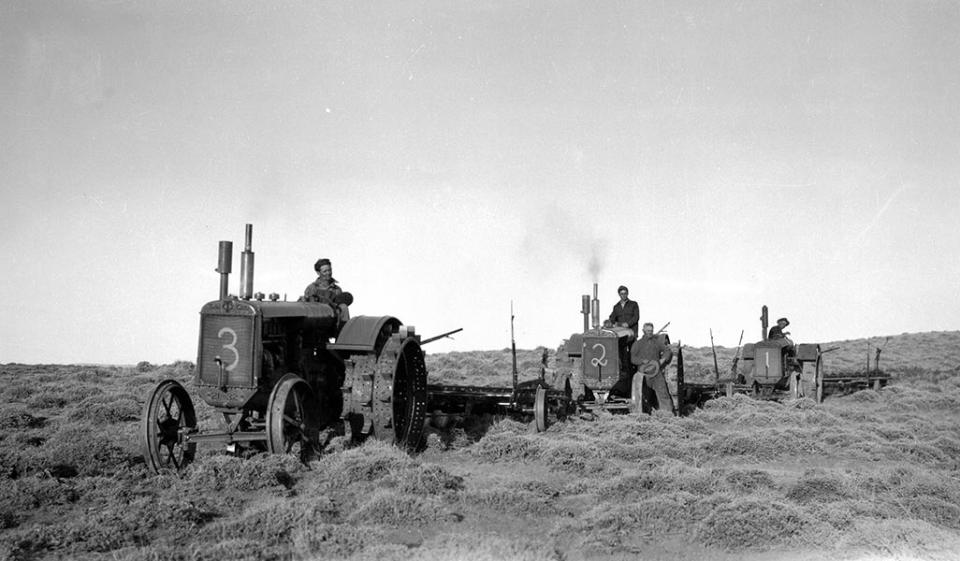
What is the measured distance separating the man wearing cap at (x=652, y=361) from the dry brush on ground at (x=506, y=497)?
3.82 feet

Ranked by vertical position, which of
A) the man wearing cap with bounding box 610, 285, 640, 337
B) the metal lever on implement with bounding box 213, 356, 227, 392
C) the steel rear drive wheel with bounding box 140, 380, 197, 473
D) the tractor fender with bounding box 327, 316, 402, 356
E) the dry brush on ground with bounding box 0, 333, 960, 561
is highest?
the man wearing cap with bounding box 610, 285, 640, 337

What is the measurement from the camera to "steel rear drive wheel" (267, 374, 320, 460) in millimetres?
7598

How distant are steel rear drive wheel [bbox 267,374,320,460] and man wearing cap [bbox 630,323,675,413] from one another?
22.4 feet

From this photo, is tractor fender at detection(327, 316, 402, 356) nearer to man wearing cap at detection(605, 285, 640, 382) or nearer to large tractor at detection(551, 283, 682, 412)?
large tractor at detection(551, 283, 682, 412)

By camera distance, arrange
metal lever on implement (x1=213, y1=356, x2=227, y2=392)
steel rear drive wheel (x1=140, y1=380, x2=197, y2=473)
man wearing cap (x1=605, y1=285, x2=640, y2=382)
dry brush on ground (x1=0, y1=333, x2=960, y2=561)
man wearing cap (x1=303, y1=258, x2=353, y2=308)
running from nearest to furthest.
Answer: dry brush on ground (x1=0, y1=333, x2=960, y2=561), steel rear drive wheel (x1=140, y1=380, x2=197, y2=473), metal lever on implement (x1=213, y1=356, x2=227, y2=392), man wearing cap (x1=303, y1=258, x2=353, y2=308), man wearing cap (x1=605, y1=285, x2=640, y2=382)

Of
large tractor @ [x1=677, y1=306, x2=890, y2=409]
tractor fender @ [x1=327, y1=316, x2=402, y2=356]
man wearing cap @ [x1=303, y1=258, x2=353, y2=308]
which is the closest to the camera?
tractor fender @ [x1=327, y1=316, x2=402, y2=356]

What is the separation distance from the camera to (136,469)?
8430mm

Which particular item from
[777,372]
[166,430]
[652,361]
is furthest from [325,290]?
[777,372]

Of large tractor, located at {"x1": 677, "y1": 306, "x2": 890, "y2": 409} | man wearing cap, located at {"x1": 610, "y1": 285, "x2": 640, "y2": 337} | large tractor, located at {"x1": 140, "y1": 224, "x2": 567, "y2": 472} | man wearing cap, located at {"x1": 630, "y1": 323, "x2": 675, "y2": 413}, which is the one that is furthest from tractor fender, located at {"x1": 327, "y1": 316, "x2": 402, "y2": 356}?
large tractor, located at {"x1": 677, "y1": 306, "x2": 890, "y2": 409}

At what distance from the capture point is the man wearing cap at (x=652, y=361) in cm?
1345

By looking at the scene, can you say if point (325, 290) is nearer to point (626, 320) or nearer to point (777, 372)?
point (626, 320)

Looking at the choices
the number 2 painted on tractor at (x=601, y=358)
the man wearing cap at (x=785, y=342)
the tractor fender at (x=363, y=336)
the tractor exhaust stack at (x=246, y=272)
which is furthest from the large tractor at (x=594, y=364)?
the tractor exhaust stack at (x=246, y=272)

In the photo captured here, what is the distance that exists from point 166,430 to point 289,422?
1.41 meters

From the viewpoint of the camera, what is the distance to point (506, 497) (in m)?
7.27
